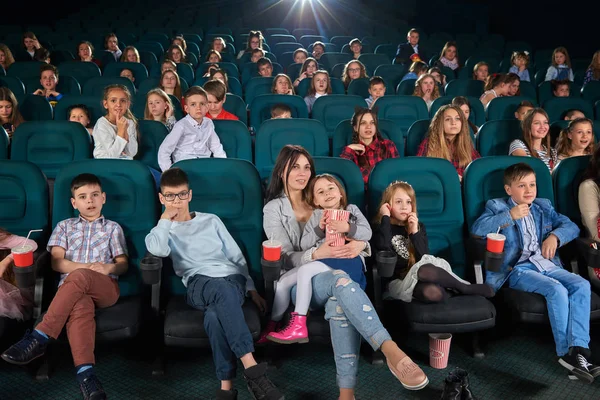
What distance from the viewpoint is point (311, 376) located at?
1987 mm

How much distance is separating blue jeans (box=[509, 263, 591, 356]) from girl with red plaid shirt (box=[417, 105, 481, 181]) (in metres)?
0.93

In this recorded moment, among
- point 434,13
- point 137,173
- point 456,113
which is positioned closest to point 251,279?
point 137,173

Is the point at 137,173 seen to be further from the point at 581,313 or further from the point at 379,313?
the point at 581,313

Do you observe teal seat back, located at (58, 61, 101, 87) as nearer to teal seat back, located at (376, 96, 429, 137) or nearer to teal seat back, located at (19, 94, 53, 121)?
teal seat back, located at (19, 94, 53, 121)

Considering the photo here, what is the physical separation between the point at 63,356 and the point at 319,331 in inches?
36.2

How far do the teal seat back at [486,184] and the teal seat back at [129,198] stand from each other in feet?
4.06

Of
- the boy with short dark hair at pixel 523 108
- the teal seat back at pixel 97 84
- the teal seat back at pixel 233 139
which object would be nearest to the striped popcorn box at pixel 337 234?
the teal seat back at pixel 233 139

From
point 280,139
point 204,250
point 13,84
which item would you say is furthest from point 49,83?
point 204,250

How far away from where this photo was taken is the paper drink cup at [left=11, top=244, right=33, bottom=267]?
176 cm

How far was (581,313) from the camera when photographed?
197cm

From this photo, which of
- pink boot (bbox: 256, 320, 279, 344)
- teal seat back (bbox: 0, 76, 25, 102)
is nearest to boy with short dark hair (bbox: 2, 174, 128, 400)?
pink boot (bbox: 256, 320, 279, 344)

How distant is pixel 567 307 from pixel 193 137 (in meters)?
1.86

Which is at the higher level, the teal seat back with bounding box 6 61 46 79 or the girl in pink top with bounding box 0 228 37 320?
the teal seat back with bounding box 6 61 46 79

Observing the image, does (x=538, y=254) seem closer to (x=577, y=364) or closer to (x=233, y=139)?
(x=577, y=364)
